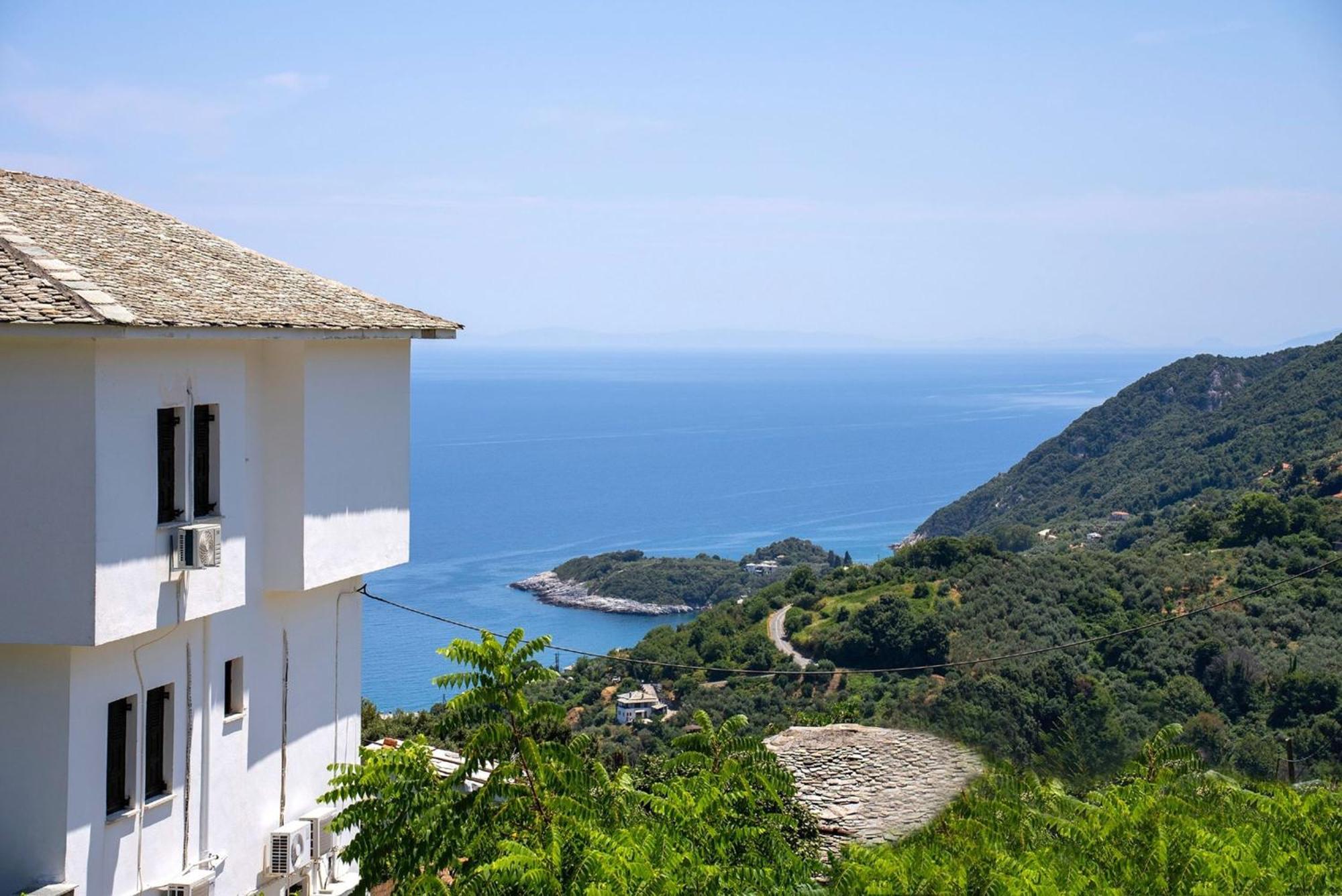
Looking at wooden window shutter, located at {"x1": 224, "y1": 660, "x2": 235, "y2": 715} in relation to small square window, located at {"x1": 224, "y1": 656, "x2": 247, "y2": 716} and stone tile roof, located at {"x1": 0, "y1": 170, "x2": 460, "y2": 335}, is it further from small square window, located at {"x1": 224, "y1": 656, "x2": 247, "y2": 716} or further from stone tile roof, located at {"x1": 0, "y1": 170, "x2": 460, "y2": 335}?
stone tile roof, located at {"x1": 0, "y1": 170, "x2": 460, "y2": 335}

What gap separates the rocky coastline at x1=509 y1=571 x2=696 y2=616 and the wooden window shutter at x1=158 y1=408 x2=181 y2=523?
207 ft

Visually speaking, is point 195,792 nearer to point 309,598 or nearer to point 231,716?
point 231,716

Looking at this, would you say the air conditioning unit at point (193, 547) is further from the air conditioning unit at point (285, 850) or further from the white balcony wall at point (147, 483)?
the air conditioning unit at point (285, 850)

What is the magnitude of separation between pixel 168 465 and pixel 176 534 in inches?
22.8

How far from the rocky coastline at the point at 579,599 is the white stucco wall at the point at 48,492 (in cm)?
6402

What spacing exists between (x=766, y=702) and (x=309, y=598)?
18.0 metres

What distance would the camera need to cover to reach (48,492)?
30.2ft

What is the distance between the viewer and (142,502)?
970 centimetres

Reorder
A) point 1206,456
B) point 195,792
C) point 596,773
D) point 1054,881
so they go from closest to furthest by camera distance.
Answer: point 1054,881 < point 596,773 < point 195,792 < point 1206,456

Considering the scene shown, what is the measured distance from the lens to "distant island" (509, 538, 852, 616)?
244ft

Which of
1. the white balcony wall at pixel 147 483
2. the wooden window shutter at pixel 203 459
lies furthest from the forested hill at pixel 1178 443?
the wooden window shutter at pixel 203 459

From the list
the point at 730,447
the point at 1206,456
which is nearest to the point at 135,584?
the point at 1206,456

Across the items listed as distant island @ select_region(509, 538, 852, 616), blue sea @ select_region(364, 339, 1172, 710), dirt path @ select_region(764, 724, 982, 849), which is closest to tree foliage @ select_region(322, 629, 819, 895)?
dirt path @ select_region(764, 724, 982, 849)

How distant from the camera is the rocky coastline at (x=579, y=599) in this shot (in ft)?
241
